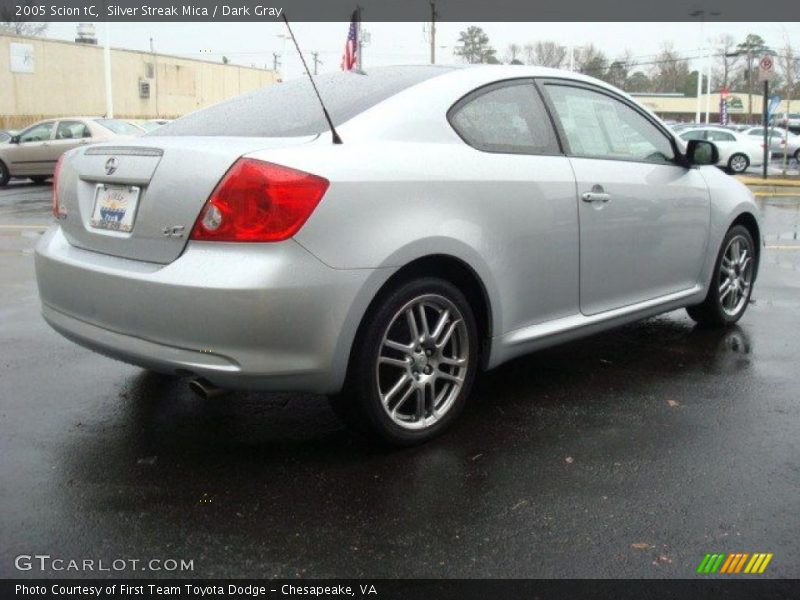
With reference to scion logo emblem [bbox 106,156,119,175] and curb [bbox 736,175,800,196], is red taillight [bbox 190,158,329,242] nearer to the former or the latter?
scion logo emblem [bbox 106,156,119,175]

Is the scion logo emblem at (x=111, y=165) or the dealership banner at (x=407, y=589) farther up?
the scion logo emblem at (x=111, y=165)

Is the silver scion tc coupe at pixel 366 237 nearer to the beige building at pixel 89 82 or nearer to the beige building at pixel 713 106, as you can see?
the beige building at pixel 89 82

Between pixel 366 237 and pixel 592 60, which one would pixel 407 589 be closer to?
pixel 366 237

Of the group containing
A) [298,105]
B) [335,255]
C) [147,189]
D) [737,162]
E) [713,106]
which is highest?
[713,106]

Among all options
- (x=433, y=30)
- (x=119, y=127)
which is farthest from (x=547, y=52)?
(x=119, y=127)

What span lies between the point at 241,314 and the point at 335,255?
1.29ft

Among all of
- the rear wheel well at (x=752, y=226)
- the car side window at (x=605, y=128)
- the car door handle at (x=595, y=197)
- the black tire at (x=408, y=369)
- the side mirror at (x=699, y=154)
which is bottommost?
the black tire at (x=408, y=369)

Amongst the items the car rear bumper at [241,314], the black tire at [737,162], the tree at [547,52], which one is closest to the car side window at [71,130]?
the car rear bumper at [241,314]

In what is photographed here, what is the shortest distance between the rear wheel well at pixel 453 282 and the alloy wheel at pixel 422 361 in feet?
0.32

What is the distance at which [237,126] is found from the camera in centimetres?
352

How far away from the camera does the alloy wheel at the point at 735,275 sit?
5293mm

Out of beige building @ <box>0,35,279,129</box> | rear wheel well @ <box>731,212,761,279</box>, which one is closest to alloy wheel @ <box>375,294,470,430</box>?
rear wheel well @ <box>731,212,761,279</box>

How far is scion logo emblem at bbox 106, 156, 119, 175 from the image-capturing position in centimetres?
323

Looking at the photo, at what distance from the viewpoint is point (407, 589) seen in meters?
2.38
